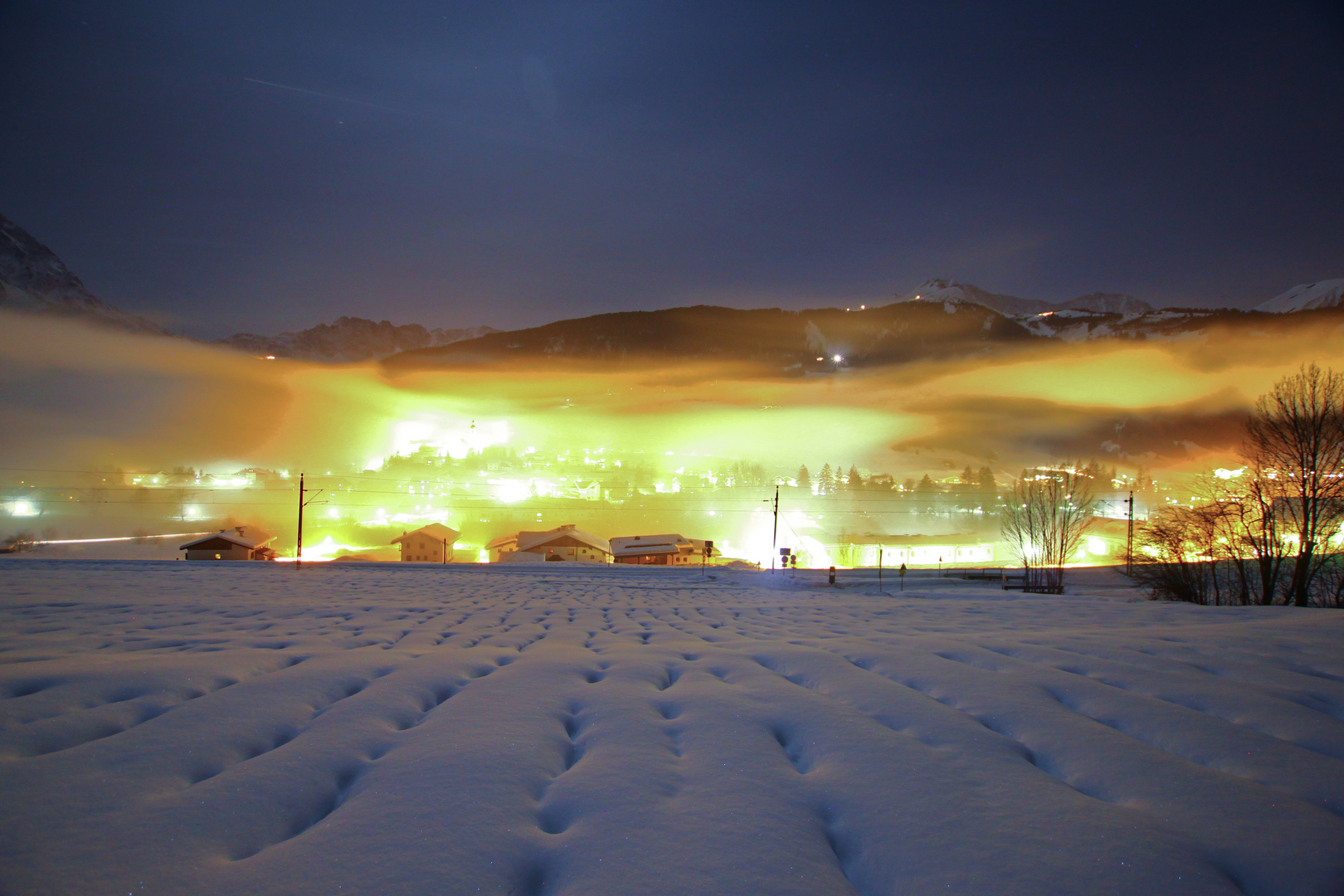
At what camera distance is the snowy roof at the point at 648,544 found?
145 ft

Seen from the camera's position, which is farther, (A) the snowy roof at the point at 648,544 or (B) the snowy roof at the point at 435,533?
(B) the snowy roof at the point at 435,533

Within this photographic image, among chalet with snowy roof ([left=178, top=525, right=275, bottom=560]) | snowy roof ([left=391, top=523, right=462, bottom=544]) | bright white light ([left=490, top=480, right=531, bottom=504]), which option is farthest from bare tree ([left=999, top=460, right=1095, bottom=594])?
bright white light ([left=490, top=480, right=531, bottom=504])

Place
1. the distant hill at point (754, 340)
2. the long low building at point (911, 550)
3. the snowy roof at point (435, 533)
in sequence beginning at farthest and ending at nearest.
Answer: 1. the distant hill at point (754, 340)
2. the long low building at point (911, 550)
3. the snowy roof at point (435, 533)

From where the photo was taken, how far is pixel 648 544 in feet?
151

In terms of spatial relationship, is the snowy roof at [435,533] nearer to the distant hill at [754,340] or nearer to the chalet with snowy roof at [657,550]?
the chalet with snowy roof at [657,550]

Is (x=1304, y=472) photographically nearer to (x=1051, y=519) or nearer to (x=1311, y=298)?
(x=1051, y=519)

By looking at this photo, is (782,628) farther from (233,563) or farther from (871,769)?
(233,563)

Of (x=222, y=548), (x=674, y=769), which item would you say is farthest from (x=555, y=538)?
(x=674, y=769)

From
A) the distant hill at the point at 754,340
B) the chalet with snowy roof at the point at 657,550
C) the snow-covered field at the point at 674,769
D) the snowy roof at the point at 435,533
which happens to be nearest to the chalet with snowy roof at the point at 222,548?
the snowy roof at the point at 435,533

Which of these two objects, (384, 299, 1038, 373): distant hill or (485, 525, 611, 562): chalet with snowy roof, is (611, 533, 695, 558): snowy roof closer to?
(485, 525, 611, 562): chalet with snowy roof

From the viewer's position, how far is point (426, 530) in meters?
47.9

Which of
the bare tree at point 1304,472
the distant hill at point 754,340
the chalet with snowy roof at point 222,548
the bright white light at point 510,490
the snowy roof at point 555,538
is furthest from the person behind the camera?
the distant hill at point 754,340

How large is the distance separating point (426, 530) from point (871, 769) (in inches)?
2022

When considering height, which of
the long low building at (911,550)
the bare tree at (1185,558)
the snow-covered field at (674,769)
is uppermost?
the snow-covered field at (674,769)
